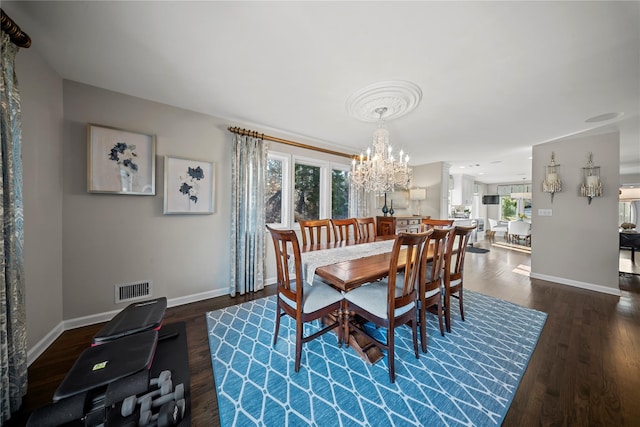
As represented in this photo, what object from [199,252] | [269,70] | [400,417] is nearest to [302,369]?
[400,417]

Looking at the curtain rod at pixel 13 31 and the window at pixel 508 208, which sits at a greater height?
the curtain rod at pixel 13 31

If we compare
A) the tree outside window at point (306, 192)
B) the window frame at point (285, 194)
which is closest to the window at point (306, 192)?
the tree outside window at point (306, 192)

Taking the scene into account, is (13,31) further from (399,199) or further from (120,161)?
(399,199)

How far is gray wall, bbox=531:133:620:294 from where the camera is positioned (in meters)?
3.13

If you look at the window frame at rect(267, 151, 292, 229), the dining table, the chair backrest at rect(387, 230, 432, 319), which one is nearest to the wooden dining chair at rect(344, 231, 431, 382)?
the chair backrest at rect(387, 230, 432, 319)

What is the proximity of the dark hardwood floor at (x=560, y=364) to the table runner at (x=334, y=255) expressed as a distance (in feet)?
3.35

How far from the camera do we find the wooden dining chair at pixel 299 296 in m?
1.55

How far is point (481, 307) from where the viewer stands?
2.58 meters

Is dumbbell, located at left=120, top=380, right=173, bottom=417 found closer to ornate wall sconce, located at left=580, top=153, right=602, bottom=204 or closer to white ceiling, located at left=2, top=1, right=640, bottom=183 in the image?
white ceiling, located at left=2, top=1, right=640, bottom=183

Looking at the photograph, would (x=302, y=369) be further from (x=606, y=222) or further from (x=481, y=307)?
(x=606, y=222)

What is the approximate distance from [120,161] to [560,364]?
4.45 m

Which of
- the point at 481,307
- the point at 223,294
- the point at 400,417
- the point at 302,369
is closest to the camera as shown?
the point at 400,417

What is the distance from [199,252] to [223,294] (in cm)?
68

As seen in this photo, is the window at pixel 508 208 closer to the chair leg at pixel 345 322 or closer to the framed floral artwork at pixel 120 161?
the chair leg at pixel 345 322
